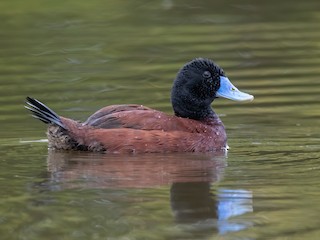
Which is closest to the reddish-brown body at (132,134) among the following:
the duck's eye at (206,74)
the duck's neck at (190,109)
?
the duck's neck at (190,109)

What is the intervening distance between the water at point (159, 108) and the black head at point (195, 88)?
1.68 ft

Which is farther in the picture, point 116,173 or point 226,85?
point 226,85

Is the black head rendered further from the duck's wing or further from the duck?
the duck's wing

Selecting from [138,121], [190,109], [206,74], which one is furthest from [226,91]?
[138,121]

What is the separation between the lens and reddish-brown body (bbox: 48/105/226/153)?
399 inches

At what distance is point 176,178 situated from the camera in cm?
912

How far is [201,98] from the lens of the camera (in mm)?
10781

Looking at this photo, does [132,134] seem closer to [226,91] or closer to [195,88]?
[195,88]

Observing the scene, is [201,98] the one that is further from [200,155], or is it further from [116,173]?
[116,173]

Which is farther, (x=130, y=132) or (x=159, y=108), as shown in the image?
(x=159, y=108)

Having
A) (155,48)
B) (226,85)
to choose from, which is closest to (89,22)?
(155,48)

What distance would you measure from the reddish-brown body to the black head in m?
0.35

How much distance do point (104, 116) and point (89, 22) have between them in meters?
8.39

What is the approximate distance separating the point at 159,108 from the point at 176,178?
3339 millimetres
